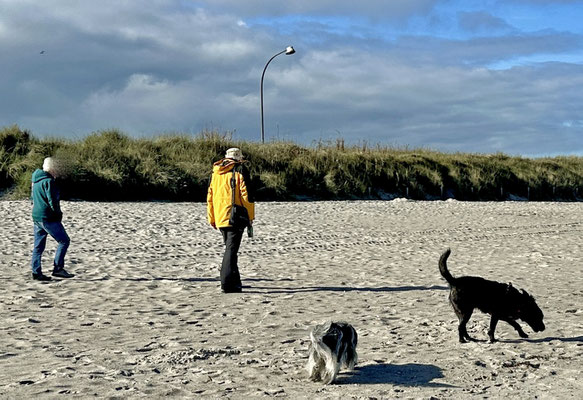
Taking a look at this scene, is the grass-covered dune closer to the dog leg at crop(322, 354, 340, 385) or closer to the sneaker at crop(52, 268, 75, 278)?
the sneaker at crop(52, 268, 75, 278)

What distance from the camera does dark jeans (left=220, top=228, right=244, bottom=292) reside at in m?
9.05

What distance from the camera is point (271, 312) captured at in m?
7.96

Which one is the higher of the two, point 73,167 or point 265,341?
point 73,167

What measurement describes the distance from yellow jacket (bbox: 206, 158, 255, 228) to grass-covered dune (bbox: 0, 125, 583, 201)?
28.6ft

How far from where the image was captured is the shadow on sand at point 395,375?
17.1 feet

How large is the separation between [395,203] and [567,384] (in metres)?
17.8

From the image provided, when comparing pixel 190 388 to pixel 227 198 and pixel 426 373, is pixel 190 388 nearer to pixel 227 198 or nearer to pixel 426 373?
pixel 426 373

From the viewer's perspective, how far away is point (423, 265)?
11680mm

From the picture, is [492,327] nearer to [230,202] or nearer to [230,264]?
[230,264]

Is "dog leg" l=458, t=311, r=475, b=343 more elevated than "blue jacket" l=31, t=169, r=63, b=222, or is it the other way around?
"blue jacket" l=31, t=169, r=63, b=222

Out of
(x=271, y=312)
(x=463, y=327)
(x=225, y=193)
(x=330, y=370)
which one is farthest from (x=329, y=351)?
(x=225, y=193)

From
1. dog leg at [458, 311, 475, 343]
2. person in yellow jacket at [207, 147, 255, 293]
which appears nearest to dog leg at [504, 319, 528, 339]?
dog leg at [458, 311, 475, 343]

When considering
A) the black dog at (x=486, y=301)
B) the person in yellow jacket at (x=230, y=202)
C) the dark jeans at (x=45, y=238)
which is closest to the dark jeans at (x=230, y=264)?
the person in yellow jacket at (x=230, y=202)

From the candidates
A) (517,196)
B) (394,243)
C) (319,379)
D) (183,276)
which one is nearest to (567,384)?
(319,379)
